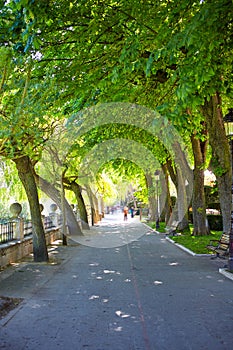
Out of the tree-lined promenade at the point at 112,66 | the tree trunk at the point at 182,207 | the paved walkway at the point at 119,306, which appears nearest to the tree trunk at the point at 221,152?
the tree-lined promenade at the point at 112,66

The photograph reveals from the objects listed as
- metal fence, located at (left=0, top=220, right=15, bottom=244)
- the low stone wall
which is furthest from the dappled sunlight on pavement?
metal fence, located at (left=0, top=220, right=15, bottom=244)

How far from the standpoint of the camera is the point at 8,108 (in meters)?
9.78

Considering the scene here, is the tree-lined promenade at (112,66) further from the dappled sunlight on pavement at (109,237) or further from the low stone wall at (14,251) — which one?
the dappled sunlight on pavement at (109,237)

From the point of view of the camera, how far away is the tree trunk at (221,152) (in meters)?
12.9

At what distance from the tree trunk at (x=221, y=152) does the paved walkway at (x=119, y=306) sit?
1.97 metres

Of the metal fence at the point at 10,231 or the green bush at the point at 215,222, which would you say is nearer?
the metal fence at the point at 10,231

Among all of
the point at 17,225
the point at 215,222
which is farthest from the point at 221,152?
the point at 215,222

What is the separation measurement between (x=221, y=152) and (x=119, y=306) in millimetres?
7331

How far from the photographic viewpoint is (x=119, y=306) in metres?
7.58

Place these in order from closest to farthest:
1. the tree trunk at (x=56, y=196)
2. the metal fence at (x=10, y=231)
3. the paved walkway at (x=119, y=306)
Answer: the paved walkway at (x=119, y=306) < the metal fence at (x=10, y=231) < the tree trunk at (x=56, y=196)

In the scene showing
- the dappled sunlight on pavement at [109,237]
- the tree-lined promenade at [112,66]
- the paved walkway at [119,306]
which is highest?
the tree-lined promenade at [112,66]

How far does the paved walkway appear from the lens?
18.5ft

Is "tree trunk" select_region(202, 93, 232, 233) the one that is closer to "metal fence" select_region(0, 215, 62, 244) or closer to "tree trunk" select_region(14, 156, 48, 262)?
"tree trunk" select_region(14, 156, 48, 262)

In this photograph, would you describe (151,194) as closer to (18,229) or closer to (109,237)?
(109,237)
